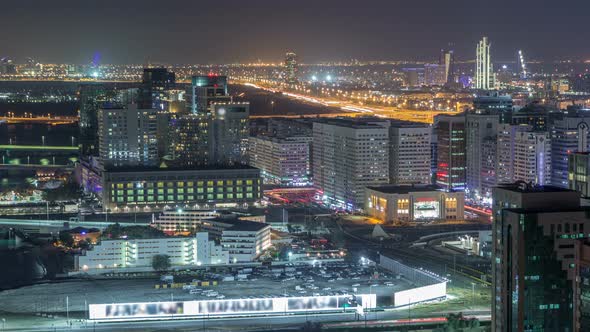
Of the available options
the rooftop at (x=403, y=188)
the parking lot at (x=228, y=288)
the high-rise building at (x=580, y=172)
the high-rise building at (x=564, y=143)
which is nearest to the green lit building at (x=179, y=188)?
→ the rooftop at (x=403, y=188)

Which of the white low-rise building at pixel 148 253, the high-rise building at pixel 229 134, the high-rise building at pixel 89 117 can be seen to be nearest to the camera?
the white low-rise building at pixel 148 253

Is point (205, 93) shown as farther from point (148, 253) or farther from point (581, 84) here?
point (581, 84)

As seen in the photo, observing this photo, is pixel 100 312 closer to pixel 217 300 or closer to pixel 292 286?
pixel 217 300

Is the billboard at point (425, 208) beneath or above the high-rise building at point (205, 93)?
beneath

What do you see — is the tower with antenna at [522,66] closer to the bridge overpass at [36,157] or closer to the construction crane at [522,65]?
the construction crane at [522,65]

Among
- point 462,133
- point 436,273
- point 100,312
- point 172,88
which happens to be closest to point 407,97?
point 172,88

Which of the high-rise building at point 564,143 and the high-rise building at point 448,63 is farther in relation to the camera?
the high-rise building at point 448,63

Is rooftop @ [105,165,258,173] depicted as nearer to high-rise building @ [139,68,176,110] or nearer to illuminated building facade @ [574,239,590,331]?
high-rise building @ [139,68,176,110]

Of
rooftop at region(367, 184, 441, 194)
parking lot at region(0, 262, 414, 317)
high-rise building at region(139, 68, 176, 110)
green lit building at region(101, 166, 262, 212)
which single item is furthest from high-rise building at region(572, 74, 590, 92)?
parking lot at region(0, 262, 414, 317)
